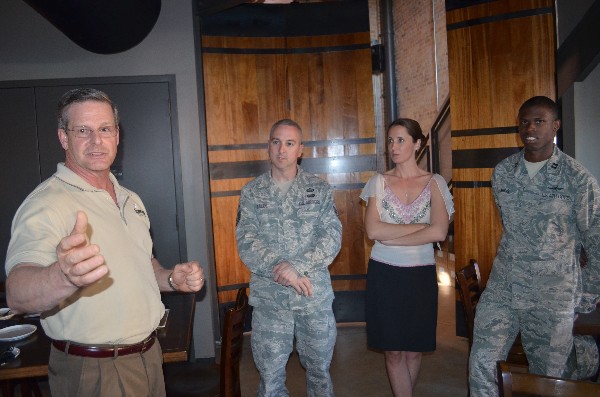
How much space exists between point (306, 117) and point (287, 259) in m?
2.38

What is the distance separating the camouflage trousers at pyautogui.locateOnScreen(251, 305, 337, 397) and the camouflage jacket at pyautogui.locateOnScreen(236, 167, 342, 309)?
67 mm

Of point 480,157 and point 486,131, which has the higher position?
point 486,131

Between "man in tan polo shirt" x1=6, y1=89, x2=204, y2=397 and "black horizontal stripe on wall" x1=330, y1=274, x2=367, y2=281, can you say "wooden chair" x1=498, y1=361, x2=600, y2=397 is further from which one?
"black horizontal stripe on wall" x1=330, y1=274, x2=367, y2=281

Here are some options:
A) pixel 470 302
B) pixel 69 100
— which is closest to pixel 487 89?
pixel 470 302

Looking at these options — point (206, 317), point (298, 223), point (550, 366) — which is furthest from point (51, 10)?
point (550, 366)

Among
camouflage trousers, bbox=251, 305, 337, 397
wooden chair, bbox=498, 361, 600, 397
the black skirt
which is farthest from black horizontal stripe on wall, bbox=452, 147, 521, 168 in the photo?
wooden chair, bbox=498, 361, 600, 397

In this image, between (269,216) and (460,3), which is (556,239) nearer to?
(269,216)

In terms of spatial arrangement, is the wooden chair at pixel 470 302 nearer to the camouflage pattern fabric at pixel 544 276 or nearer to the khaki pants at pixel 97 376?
the camouflage pattern fabric at pixel 544 276

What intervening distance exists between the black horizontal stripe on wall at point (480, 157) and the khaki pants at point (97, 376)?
290 centimetres

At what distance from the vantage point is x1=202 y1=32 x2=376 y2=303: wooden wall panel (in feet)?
14.5

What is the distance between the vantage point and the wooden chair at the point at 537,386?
129cm

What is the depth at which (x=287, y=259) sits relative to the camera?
258 centimetres

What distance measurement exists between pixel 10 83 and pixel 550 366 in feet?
13.7

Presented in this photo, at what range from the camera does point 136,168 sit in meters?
4.09
